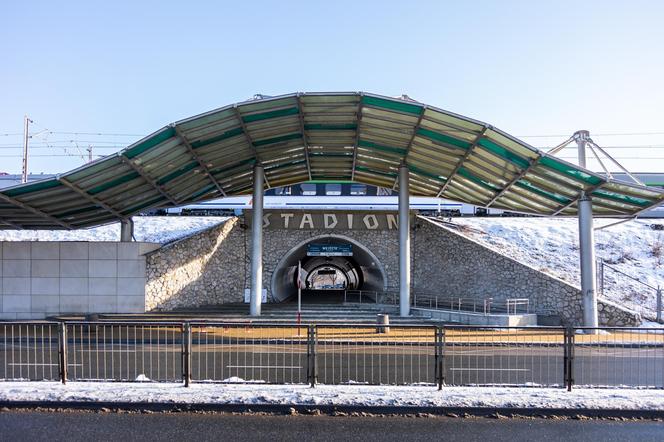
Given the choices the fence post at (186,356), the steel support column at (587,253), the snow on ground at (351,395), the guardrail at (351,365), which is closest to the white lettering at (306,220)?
the steel support column at (587,253)

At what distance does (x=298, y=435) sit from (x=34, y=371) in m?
6.40

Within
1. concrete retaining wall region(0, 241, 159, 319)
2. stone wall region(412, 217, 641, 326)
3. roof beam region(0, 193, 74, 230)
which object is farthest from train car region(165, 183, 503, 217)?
concrete retaining wall region(0, 241, 159, 319)

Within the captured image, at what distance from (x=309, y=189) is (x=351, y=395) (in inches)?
1023

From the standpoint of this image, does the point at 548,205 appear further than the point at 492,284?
No

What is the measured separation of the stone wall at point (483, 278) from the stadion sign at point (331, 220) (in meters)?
1.69

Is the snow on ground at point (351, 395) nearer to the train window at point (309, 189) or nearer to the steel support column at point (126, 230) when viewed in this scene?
→ the steel support column at point (126, 230)

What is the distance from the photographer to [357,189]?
107ft

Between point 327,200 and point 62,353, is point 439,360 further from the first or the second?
point 327,200

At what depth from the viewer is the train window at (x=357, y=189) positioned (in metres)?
32.2

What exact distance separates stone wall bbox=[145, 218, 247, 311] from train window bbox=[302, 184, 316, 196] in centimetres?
623

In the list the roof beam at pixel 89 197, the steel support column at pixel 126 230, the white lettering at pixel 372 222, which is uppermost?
the roof beam at pixel 89 197

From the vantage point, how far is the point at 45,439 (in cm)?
583

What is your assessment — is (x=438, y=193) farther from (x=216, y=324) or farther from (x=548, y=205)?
(x=216, y=324)

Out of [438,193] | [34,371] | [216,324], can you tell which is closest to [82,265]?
[34,371]
